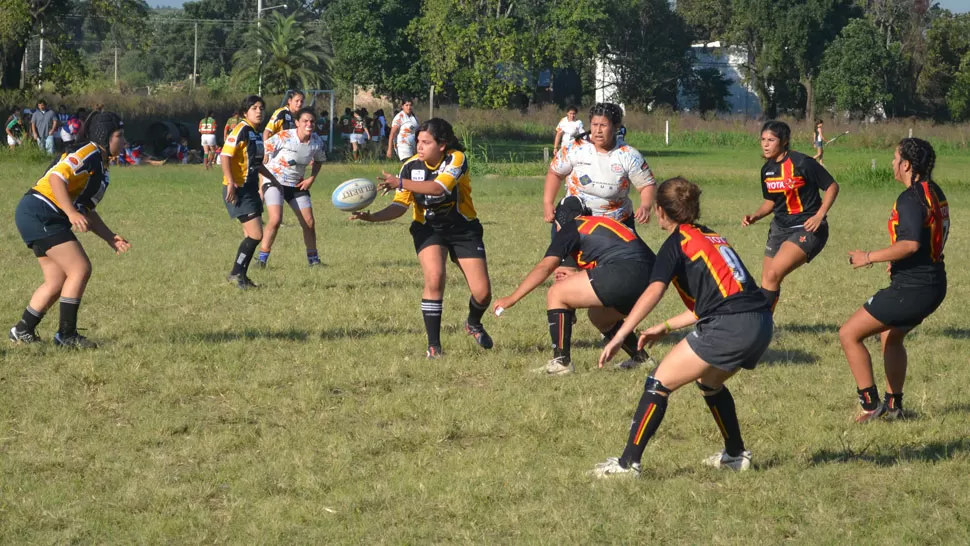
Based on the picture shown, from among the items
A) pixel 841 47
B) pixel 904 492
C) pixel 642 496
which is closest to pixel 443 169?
pixel 642 496

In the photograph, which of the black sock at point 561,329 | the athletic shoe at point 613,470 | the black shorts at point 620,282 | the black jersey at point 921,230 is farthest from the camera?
the black sock at point 561,329

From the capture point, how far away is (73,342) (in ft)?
29.9

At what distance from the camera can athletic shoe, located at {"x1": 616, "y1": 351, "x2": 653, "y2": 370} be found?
8852 mm

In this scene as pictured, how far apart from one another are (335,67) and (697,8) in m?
34.0

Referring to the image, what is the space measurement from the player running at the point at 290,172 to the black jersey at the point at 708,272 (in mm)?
8463

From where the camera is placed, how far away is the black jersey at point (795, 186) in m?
9.59

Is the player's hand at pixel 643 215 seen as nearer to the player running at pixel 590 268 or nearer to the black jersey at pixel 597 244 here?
the player running at pixel 590 268

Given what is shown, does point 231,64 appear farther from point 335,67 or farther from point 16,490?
point 16,490

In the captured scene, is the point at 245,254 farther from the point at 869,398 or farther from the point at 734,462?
the point at 734,462

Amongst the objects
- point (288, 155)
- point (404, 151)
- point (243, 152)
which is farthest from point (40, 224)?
point (404, 151)

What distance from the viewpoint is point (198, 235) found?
1738 cm

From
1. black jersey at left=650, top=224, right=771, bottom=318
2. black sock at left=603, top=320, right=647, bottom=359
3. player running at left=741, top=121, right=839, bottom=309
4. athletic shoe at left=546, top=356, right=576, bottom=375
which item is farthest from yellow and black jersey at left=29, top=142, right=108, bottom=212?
player running at left=741, top=121, right=839, bottom=309

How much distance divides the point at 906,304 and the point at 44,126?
31110mm

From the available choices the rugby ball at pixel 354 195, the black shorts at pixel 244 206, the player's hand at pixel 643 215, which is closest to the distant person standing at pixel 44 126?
the black shorts at pixel 244 206
